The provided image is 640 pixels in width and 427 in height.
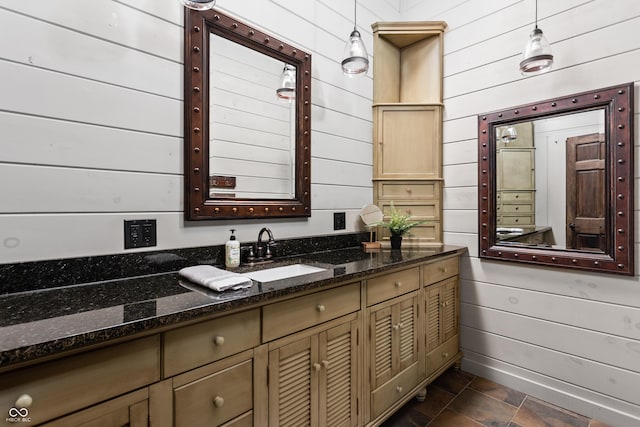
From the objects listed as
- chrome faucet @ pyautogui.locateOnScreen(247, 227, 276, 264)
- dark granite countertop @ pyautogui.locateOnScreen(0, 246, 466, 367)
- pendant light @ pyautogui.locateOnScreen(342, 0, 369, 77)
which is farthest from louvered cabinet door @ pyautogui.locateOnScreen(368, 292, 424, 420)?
pendant light @ pyautogui.locateOnScreen(342, 0, 369, 77)

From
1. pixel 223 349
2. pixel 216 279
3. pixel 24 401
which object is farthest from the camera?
pixel 216 279

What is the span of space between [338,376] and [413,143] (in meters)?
1.74

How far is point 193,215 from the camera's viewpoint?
1.49 metres

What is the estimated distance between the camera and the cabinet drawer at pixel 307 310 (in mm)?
1177

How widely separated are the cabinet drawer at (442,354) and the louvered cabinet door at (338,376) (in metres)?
0.73

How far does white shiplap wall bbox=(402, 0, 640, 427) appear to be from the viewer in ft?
5.69

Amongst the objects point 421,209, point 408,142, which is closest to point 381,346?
point 421,209

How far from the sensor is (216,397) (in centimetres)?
101

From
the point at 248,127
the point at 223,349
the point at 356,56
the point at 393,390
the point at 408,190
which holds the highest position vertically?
the point at 356,56

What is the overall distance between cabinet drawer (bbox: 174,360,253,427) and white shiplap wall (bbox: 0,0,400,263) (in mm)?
666

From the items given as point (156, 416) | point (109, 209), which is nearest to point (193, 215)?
point (109, 209)

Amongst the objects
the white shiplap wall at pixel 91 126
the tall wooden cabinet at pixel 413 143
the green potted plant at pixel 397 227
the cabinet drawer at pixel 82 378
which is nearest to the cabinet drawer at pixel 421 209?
the tall wooden cabinet at pixel 413 143

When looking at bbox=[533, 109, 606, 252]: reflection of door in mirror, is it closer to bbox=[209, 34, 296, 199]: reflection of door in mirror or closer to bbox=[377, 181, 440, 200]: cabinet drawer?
bbox=[377, 181, 440, 200]: cabinet drawer

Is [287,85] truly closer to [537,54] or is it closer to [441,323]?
[537,54]
